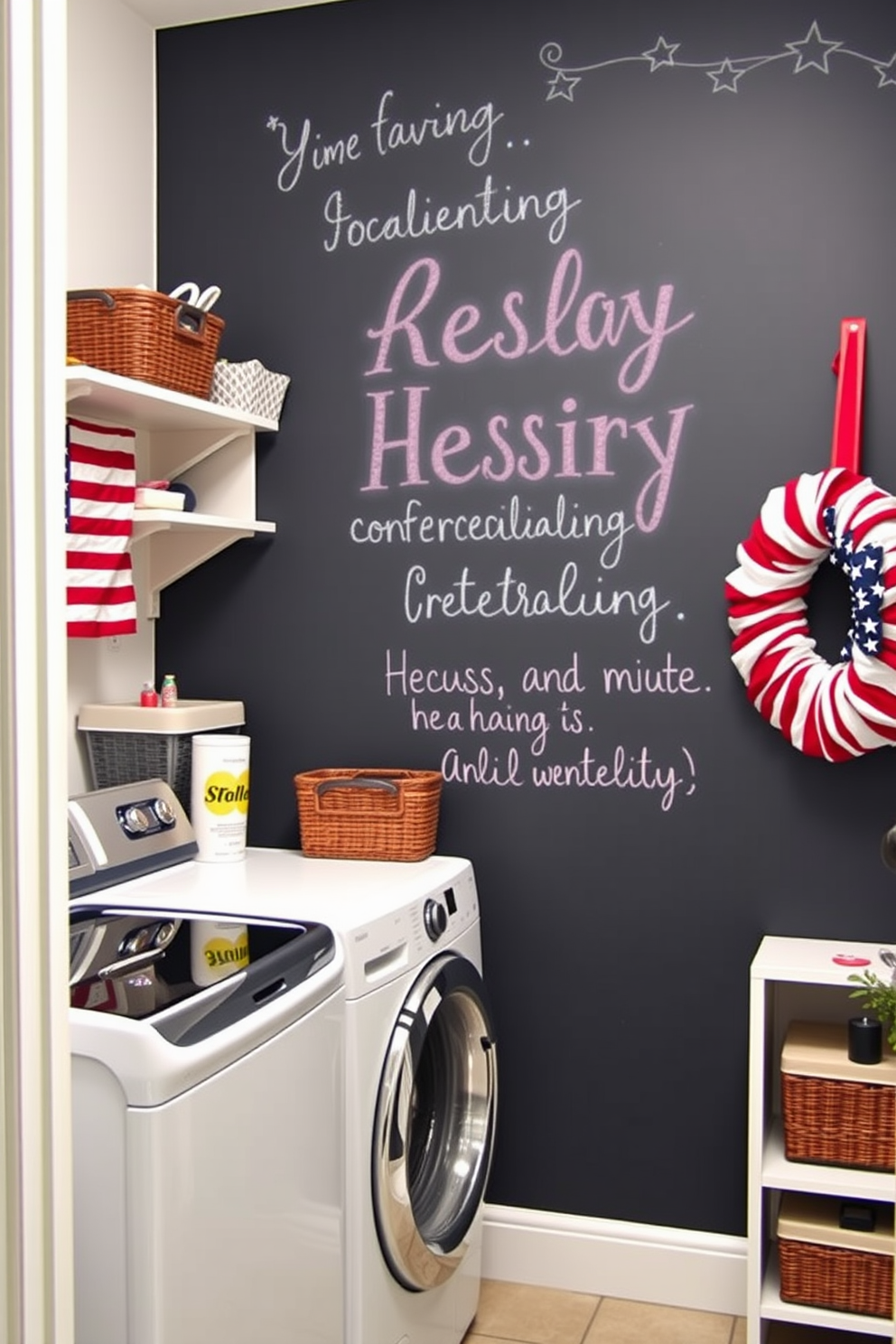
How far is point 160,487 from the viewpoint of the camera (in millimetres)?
2900

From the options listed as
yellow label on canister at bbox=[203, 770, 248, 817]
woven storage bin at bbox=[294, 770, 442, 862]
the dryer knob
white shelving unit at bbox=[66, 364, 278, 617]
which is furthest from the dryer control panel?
white shelving unit at bbox=[66, 364, 278, 617]

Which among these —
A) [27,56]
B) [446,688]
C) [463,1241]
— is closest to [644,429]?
[446,688]

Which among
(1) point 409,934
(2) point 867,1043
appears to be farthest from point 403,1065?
(2) point 867,1043

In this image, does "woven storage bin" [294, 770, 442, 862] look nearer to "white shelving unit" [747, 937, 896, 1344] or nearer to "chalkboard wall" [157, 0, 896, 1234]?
"chalkboard wall" [157, 0, 896, 1234]

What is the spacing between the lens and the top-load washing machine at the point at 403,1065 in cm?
219

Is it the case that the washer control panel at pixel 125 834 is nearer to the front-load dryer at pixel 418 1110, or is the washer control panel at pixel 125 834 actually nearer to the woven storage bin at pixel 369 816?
the woven storage bin at pixel 369 816

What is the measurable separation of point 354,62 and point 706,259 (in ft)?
3.06

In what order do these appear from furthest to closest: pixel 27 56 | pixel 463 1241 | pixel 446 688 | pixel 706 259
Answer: pixel 446 688
pixel 706 259
pixel 463 1241
pixel 27 56

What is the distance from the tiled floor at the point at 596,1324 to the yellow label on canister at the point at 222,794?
3.79 ft

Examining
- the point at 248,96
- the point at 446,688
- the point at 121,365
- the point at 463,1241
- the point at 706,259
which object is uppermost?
the point at 248,96

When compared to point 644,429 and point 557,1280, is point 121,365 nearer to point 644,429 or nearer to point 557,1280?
point 644,429

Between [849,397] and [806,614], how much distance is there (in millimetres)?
429

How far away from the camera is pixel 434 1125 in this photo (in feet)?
8.80

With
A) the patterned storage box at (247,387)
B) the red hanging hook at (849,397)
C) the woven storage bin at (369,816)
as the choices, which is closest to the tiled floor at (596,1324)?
the woven storage bin at (369,816)
